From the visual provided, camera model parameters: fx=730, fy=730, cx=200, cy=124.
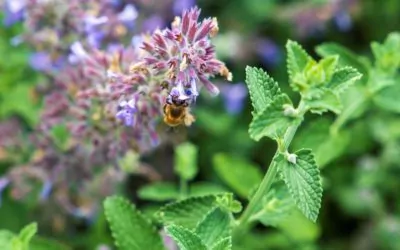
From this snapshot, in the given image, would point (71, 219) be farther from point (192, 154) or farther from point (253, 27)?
point (253, 27)

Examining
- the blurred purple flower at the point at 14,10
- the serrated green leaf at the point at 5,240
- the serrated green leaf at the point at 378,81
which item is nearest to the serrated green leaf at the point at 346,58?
the serrated green leaf at the point at 378,81

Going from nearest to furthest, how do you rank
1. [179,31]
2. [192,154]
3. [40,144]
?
[179,31] → [192,154] → [40,144]

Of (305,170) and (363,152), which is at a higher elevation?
(363,152)

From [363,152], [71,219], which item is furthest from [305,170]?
[363,152]

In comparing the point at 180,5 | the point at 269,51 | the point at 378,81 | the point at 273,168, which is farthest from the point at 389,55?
the point at 269,51

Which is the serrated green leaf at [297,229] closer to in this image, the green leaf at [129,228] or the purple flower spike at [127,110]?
the green leaf at [129,228]

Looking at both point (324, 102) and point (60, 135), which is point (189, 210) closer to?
point (324, 102)

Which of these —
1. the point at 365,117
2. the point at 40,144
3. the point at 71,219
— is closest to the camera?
the point at 40,144
